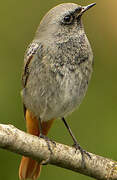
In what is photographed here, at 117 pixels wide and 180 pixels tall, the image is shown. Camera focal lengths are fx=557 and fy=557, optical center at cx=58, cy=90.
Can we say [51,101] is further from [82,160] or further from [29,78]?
[82,160]

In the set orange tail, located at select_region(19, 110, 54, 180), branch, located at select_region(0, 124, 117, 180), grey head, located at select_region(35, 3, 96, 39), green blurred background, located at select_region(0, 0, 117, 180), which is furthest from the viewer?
green blurred background, located at select_region(0, 0, 117, 180)

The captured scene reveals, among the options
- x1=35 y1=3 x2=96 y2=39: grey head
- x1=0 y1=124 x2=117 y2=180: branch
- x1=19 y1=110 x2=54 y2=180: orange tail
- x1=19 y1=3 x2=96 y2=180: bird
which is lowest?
x1=0 y1=124 x2=117 y2=180: branch

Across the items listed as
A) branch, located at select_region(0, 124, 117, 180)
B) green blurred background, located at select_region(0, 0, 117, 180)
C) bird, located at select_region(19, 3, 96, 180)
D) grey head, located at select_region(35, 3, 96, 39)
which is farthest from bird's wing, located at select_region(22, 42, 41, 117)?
branch, located at select_region(0, 124, 117, 180)

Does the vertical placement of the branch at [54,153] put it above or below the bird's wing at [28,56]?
below

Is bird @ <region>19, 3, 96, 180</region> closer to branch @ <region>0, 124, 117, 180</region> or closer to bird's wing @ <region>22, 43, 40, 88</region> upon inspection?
bird's wing @ <region>22, 43, 40, 88</region>

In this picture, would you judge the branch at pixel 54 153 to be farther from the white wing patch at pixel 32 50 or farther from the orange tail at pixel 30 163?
the white wing patch at pixel 32 50

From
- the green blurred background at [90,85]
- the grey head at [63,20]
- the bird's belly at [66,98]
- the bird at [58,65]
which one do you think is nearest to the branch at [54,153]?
the bird at [58,65]
